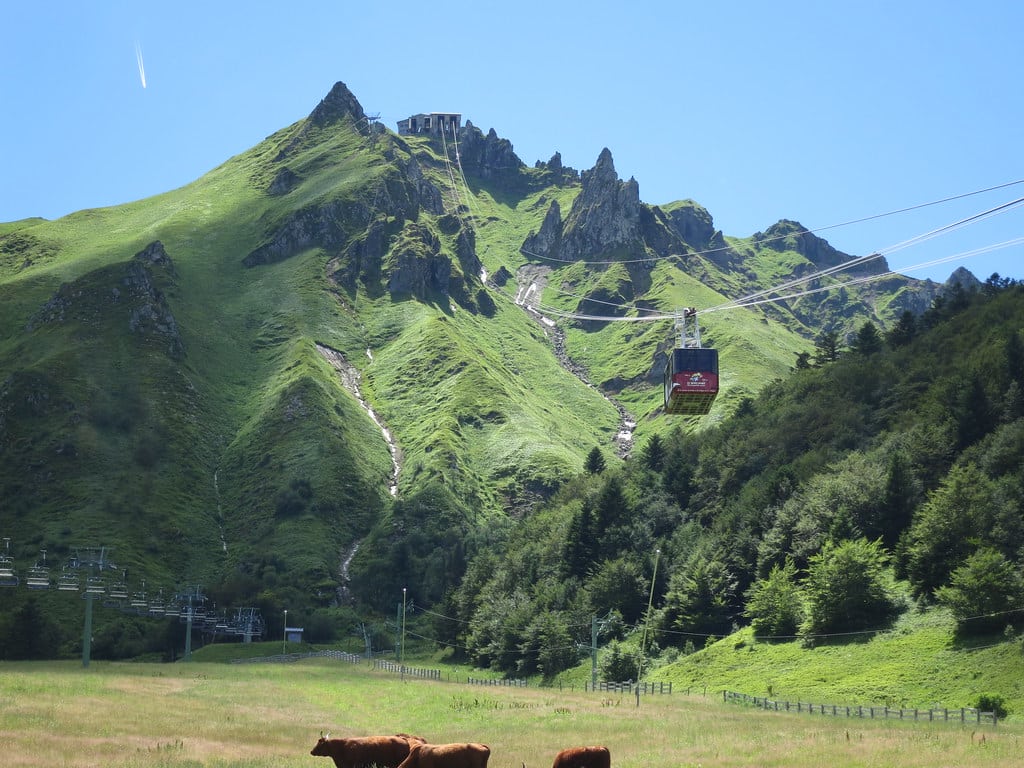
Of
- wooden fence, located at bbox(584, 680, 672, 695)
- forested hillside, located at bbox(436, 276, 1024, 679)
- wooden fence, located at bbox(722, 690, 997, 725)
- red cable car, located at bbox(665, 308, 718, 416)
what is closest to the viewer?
wooden fence, located at bbox(722, 690, 997, 725)

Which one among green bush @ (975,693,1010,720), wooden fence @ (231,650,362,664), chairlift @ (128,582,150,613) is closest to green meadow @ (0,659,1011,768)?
green bush @ (975,693,1010,720)

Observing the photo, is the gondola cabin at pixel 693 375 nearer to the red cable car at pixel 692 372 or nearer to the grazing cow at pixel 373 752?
the red cable car at pixel 692 372

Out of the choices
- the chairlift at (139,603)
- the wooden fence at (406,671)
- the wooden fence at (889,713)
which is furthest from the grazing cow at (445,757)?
the chairlift at (139,603)

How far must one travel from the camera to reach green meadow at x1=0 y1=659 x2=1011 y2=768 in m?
44.3

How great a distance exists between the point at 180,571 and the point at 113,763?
164 meters

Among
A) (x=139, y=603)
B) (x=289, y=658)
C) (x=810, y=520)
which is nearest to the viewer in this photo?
(x=810, y=520)

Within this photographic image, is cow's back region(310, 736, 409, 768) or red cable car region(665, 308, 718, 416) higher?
red cable car region(665, 308, 718, 416)

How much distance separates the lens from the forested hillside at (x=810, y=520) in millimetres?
100000

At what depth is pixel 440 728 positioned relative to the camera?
59.4 metres

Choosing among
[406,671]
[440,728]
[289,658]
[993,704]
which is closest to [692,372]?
[993,704]

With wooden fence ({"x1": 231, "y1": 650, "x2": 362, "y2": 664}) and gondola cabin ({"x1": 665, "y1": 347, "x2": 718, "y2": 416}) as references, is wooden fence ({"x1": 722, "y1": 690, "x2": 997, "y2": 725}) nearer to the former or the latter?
gondola cabin ({"x1": 665, "y1": 347, "x2": 718, "y2": 416})

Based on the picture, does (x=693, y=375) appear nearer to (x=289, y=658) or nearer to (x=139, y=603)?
(x=289, y=658)

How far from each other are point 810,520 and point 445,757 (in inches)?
3480

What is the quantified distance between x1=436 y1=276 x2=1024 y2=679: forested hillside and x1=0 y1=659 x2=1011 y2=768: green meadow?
29.5 metres
